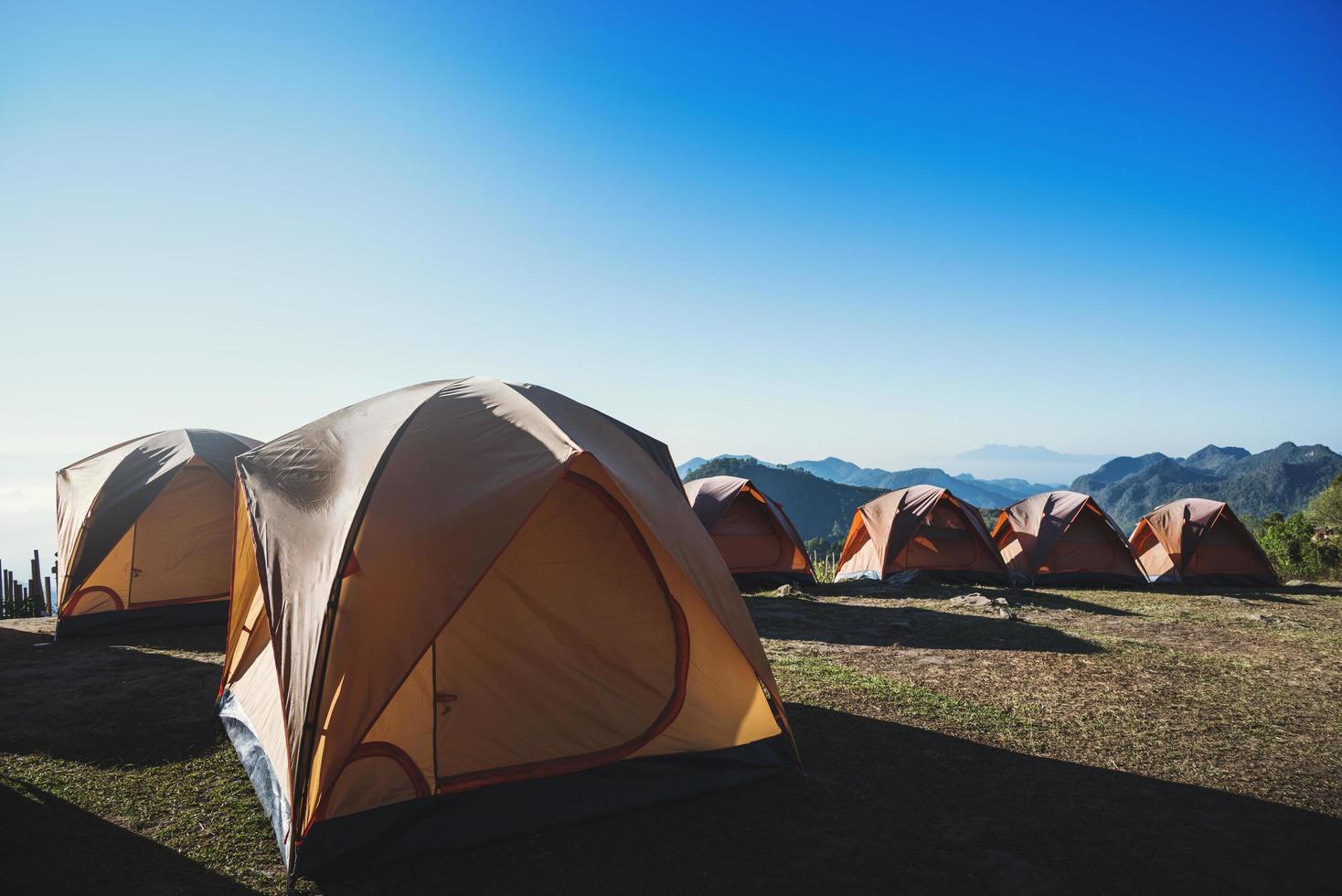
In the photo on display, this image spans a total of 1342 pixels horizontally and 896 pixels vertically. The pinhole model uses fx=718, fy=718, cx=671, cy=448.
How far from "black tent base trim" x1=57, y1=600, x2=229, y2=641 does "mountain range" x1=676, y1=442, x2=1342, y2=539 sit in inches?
524

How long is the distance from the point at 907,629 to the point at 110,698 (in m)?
9.11

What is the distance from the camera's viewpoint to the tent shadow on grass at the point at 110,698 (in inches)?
210

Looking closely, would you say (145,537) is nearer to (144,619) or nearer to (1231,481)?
(144,619)

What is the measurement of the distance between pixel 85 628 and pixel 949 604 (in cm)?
1275

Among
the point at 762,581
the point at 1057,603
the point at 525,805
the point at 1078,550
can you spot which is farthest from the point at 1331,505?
the point at 525,805

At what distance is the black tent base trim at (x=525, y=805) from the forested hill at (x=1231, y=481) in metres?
68.2

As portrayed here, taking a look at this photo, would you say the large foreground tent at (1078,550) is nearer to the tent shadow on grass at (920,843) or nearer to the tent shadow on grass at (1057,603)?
the tent shadow on grass at (1057,603)

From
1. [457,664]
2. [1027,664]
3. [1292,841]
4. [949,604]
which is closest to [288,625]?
[457,664]

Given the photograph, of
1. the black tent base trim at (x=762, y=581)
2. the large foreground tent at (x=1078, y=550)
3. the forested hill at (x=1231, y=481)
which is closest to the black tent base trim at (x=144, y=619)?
the black tent base trim at (x=762, y=581)

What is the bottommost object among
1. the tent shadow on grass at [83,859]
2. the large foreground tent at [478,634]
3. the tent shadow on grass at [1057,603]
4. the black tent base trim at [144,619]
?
the black tent base trim at [144,619]

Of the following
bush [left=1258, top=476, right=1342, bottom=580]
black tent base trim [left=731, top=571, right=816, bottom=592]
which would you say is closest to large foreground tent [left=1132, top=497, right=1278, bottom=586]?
bush [left=1258, top=476, right=1342, bottom=580]

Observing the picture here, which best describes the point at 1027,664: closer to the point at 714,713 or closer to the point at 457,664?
the point at 714,713

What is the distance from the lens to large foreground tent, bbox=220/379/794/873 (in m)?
3.68

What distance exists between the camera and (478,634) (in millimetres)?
4449
